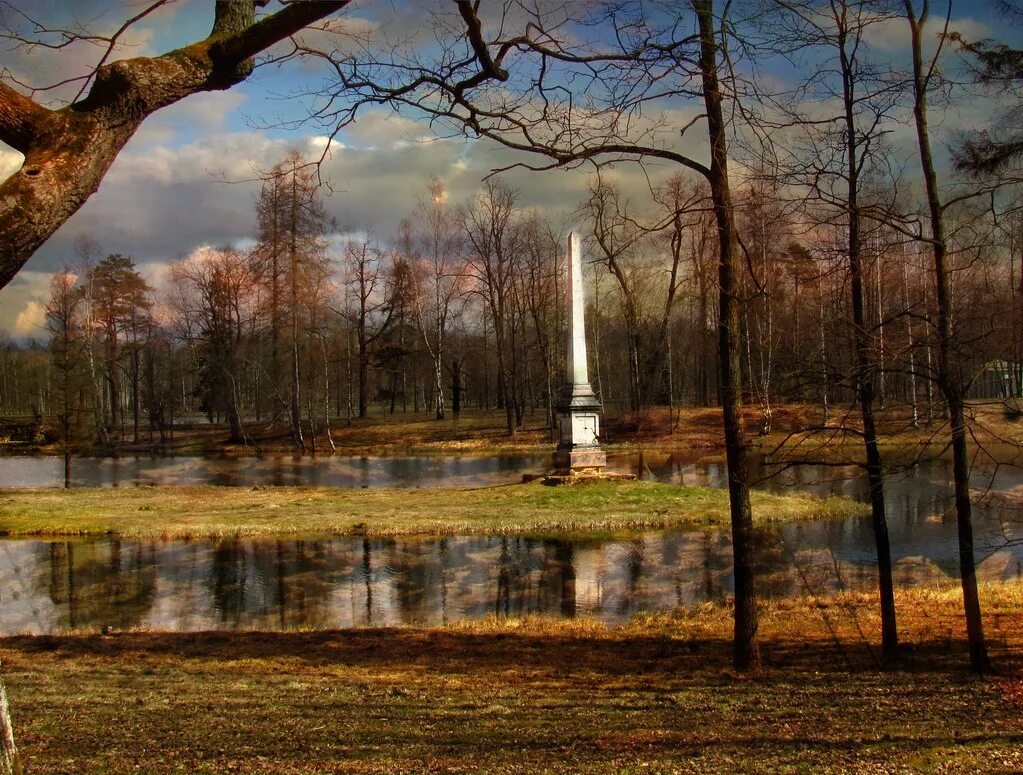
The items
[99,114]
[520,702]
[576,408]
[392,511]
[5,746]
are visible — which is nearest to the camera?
[5,746]

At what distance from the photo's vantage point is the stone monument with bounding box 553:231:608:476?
27516mm

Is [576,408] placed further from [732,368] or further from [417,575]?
[732,368]

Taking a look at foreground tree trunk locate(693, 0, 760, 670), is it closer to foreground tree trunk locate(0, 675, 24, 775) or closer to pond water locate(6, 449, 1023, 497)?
foreground tree trunk locate(0, 675, 24, 775)

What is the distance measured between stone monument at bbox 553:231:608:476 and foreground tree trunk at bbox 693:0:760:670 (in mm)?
18782

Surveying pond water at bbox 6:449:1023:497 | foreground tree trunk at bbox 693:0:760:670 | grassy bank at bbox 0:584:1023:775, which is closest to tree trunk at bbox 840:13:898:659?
grassy bank at bbox 0:584:1023:775

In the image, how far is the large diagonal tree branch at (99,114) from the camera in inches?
155

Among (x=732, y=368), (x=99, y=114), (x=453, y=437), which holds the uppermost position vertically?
(x=99, y=114)

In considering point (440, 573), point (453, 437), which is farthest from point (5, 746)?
point (453, 437)

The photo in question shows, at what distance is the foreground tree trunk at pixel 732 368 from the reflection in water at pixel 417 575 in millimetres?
4234

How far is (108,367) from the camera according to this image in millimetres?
52156

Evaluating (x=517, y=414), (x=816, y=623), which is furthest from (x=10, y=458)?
(x=816, y=623)

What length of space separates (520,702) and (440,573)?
9304mm

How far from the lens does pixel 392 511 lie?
2302 centimetres

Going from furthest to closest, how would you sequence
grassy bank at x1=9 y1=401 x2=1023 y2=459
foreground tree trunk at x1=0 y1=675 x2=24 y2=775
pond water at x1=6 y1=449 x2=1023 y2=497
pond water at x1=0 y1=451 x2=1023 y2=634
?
grassy bank at x1=9 y1=401 x2=1023 y2=459 < pond water at x1=6 y1=449 x2=1023 y2=497 < pond water at x1=0 y1=451 x2=1023 y2=634 < foreground tree trunk at x1=0 y1=675 x2=24 y2=775
